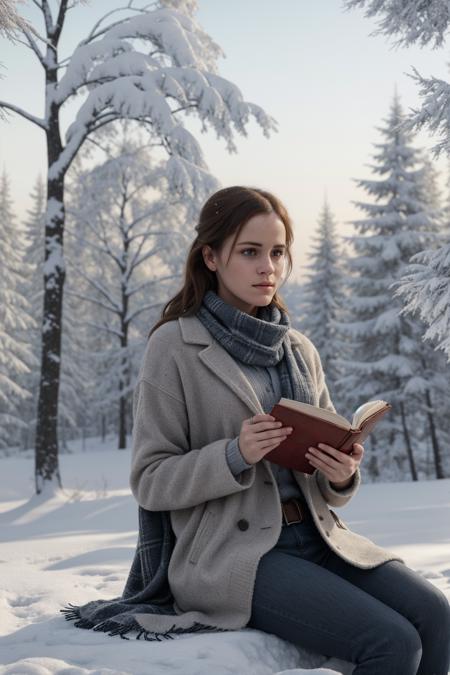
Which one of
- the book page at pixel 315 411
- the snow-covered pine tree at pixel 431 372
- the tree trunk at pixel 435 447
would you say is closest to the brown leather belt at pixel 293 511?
the book page at pixel 315 411

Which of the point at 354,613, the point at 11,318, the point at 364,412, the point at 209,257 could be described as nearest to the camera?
the point at 354,613

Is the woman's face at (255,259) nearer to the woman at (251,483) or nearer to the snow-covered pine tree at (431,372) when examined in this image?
the woman at (251,483)

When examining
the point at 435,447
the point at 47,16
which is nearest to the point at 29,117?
the point at 47,16

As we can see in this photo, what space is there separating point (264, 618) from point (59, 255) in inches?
371

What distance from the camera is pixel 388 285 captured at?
18797mm

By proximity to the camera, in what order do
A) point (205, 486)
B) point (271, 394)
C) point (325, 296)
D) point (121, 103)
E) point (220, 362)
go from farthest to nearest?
point (325, 296)
point (121, 103)
point (271, 394)
point (220, 362)
point (205, 486)

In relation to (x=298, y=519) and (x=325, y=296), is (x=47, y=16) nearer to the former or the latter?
(x=298, y=519)

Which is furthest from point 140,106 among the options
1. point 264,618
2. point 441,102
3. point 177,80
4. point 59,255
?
point 264,618

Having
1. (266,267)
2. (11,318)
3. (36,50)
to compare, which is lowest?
(266,267)

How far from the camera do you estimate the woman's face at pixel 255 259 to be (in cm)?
277

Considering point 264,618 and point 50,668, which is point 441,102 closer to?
point 264,618

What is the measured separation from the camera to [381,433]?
20625 millimetres

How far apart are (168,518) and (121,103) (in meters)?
8.65

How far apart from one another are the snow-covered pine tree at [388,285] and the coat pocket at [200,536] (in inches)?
647
